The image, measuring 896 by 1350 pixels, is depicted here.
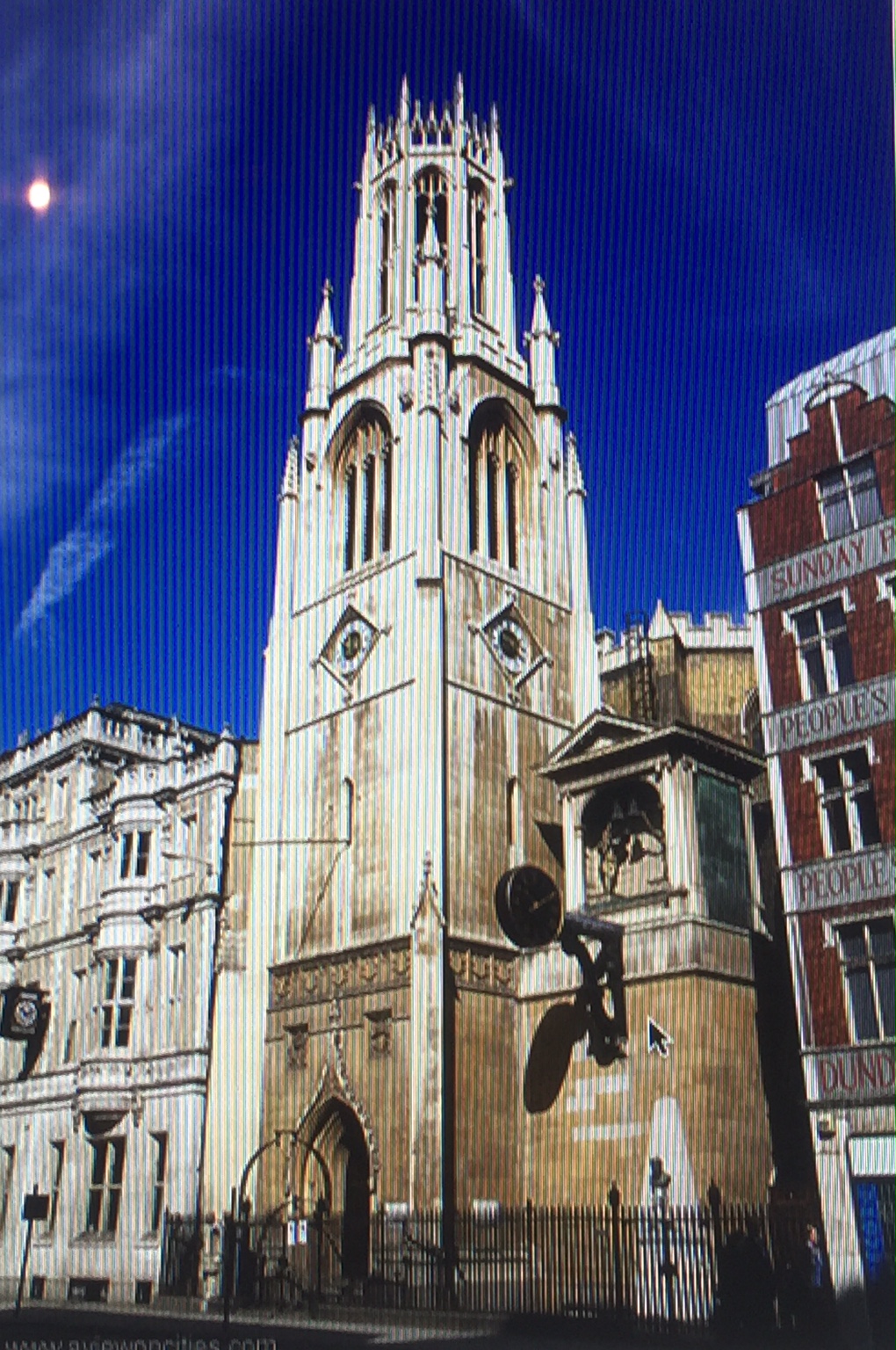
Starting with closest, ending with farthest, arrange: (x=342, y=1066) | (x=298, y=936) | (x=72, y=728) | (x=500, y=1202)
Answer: (x=500, y=1202) → (x=342, y=1066) → (x=298, y=936) → (x=72, y=728)

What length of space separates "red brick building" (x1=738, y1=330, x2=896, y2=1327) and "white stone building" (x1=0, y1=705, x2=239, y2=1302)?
2138 cm

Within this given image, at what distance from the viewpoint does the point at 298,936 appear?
41.7 metres

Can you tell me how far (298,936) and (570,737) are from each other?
11.4 metres

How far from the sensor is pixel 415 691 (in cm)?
4072

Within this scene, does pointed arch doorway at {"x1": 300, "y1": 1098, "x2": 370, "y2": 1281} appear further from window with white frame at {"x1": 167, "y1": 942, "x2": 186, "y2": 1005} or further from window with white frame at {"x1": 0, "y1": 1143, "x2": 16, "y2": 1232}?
window with white frame at {"x1": 0, "y1": 1143, "x2": 16, "y2": 1232}

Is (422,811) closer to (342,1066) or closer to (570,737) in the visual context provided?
(570,737)

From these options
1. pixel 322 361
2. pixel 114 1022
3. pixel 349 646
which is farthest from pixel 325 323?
pixel 114 1022

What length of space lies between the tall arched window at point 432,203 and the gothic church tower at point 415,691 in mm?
124

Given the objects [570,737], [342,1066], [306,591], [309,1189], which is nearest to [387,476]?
[306,591]

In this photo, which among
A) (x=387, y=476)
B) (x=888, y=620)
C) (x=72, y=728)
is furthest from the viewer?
(x=72, y=728)

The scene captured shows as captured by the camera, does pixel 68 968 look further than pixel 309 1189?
Yes

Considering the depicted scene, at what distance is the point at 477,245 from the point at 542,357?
22.9 feet

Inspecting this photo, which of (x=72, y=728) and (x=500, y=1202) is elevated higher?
(x=72, y=728)

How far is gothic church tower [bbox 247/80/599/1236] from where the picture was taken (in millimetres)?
36500
